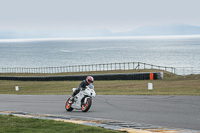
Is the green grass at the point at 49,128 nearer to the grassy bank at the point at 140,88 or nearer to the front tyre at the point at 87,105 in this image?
the front tyre at the point at 87,105

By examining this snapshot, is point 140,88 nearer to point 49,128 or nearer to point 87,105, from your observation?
point 87,105

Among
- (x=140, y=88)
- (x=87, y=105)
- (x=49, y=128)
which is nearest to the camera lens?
(x=49, y=128)

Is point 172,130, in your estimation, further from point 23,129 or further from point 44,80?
point 44,80

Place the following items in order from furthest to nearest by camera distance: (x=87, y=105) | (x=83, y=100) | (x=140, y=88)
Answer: (x=140, y=88) → (x=83, y=100) → (x=87, y=105)

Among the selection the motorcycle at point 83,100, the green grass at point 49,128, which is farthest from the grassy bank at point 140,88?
the green grass at point 49,128

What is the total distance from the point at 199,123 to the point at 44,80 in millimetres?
39316

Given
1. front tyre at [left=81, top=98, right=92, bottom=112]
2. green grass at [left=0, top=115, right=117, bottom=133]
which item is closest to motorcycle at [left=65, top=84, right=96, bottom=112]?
front tyre at [left=81, top=98, right=92, bottom=112]

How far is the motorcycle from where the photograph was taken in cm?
1379

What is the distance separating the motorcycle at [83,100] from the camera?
13.8m

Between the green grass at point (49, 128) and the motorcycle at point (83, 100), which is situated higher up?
the motorcycle at point (83, 100)

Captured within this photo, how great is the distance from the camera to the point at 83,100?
14562 mm

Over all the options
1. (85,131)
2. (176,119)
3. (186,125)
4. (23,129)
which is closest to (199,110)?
(176,119)

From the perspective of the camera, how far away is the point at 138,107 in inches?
588

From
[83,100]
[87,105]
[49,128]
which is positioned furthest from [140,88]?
[49,128]
